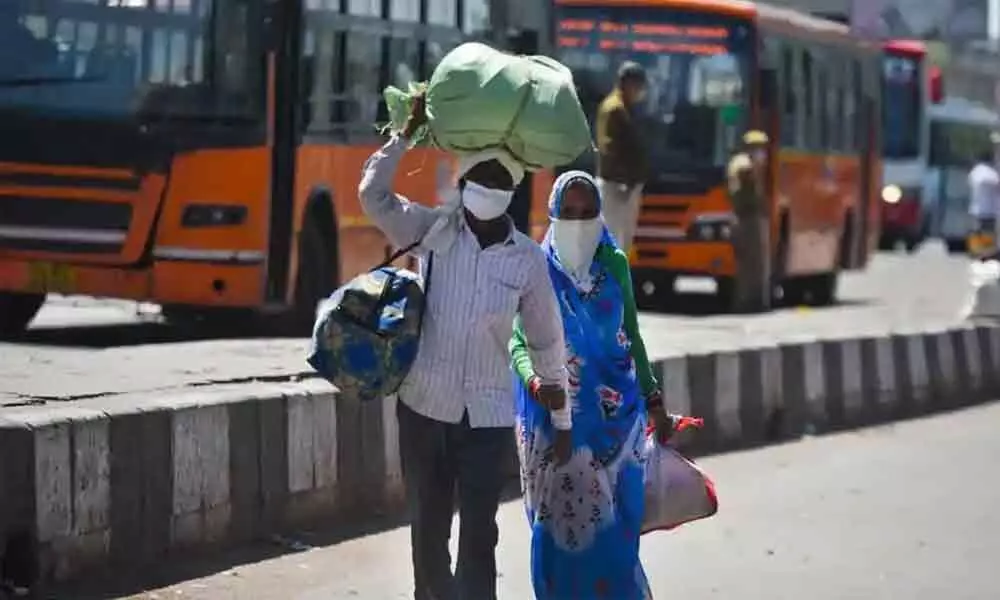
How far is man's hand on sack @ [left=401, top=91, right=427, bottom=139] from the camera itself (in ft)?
22.1

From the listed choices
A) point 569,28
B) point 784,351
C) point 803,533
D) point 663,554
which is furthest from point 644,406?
point 569,28

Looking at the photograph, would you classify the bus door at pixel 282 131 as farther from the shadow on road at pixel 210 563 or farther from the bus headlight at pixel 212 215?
the shadow on road at pixel 210 563

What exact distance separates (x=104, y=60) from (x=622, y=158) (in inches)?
167

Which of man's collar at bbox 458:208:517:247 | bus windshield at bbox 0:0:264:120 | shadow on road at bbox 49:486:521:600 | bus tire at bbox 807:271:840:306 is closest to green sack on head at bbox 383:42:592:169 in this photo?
man's collar at bbox 458:208:517:247

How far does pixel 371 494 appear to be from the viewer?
34.0 feet

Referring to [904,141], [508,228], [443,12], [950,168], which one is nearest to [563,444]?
[508,228]

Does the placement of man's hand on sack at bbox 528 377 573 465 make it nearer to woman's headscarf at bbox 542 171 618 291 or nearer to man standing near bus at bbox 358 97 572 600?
man standing near bus at bbox 358 97 572 600

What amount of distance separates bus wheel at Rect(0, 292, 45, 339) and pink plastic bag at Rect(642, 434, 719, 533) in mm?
9094

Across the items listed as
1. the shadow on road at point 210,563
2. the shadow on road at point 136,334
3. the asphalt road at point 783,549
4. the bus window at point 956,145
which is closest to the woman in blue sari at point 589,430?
the asphalt road at point 783,549

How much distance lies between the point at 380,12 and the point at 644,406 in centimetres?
1040

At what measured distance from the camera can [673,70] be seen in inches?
926

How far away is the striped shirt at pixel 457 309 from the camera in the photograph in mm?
6609

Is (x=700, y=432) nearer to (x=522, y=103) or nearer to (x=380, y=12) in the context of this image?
(x=380, y=12)

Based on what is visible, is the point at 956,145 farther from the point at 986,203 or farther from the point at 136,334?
the point at 136,334
